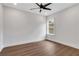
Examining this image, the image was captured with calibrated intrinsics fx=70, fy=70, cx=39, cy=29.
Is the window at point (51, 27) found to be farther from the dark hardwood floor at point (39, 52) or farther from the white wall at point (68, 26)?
the dark hardwood floor at point (39, 52)

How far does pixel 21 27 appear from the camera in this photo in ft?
13.9

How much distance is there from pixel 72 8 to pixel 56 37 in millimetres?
2082

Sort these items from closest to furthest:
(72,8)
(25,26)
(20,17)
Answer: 1. (72,8)
2. (20,17)
3. (25,26)

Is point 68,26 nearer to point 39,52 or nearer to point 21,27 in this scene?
point 39,52

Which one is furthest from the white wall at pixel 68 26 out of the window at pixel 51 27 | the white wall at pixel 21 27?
the white wall at pixel 21 27

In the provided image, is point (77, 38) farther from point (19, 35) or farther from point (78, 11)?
point (19, 35)

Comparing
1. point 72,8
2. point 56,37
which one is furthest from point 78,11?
point 56,37

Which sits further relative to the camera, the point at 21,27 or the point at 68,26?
the point at 21,27

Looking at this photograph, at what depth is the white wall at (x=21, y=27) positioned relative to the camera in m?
3.68

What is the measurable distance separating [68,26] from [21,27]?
106 inches

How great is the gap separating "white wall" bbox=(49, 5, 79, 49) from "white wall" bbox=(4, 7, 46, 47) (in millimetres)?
1319

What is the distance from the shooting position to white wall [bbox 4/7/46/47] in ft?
12.1

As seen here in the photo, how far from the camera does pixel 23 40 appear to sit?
4.39m

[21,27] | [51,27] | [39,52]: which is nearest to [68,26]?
[51,27]
